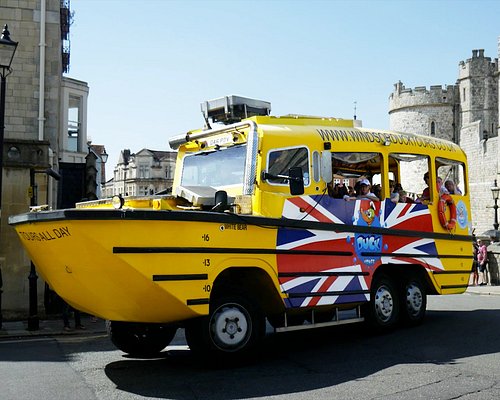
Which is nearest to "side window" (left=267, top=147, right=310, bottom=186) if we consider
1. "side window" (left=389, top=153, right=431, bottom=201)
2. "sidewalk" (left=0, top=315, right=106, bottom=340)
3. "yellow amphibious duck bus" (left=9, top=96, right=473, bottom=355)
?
"yellow amphibious duck bus" (left=9, top=96, right=473, bottom=355)

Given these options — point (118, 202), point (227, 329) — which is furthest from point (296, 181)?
point (118, 202)

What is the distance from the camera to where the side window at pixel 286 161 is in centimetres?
888

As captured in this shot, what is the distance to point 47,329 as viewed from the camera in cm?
1254

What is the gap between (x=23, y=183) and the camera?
47.4 ft

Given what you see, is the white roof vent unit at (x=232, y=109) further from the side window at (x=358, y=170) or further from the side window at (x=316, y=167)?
the side window at (x=358, y=170)

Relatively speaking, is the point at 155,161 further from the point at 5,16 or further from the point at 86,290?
the point at 86,290

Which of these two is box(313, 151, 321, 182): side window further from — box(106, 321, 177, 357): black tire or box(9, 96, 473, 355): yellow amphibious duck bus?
box(106, 321, 177, 357): black tire

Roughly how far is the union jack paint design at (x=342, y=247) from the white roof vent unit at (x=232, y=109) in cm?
165

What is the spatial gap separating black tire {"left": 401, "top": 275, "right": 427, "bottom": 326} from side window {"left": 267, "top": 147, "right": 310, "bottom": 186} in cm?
298

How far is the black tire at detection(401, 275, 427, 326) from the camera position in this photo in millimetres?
10906

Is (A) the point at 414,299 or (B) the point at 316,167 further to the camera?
(A) the point at 414,299

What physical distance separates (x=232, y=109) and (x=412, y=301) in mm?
4332

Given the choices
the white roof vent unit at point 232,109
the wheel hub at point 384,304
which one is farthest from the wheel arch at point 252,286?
the white roof vent unit at point 232,109

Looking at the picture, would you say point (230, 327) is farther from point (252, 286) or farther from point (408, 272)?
point (408, 272)
